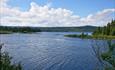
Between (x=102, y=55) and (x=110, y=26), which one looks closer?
(x=102, y=55)

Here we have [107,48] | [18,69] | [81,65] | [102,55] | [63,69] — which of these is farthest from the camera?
[81,65]

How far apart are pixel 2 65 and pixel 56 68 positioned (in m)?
21.4

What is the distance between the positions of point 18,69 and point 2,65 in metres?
1.34

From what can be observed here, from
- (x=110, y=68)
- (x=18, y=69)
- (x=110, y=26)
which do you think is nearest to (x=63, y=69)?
(x=18, y=69)

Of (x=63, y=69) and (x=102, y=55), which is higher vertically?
(x=102, y=55)

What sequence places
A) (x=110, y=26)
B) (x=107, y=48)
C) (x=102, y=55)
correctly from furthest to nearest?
(x=110, y=26) < (x=107, y=48) < (x=102, y=55)

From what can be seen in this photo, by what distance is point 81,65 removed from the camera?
1460 inches

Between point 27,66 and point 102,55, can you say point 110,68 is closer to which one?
point 102,55

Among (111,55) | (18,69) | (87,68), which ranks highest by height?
(111,55)

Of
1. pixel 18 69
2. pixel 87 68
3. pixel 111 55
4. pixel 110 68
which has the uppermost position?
pixel 111 55

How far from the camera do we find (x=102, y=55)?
6.05 m

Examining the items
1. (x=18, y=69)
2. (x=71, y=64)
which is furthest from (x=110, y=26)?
(x=18, y=69)

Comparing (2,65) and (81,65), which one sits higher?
(2,65)

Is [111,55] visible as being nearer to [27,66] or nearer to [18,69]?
[18,69]
